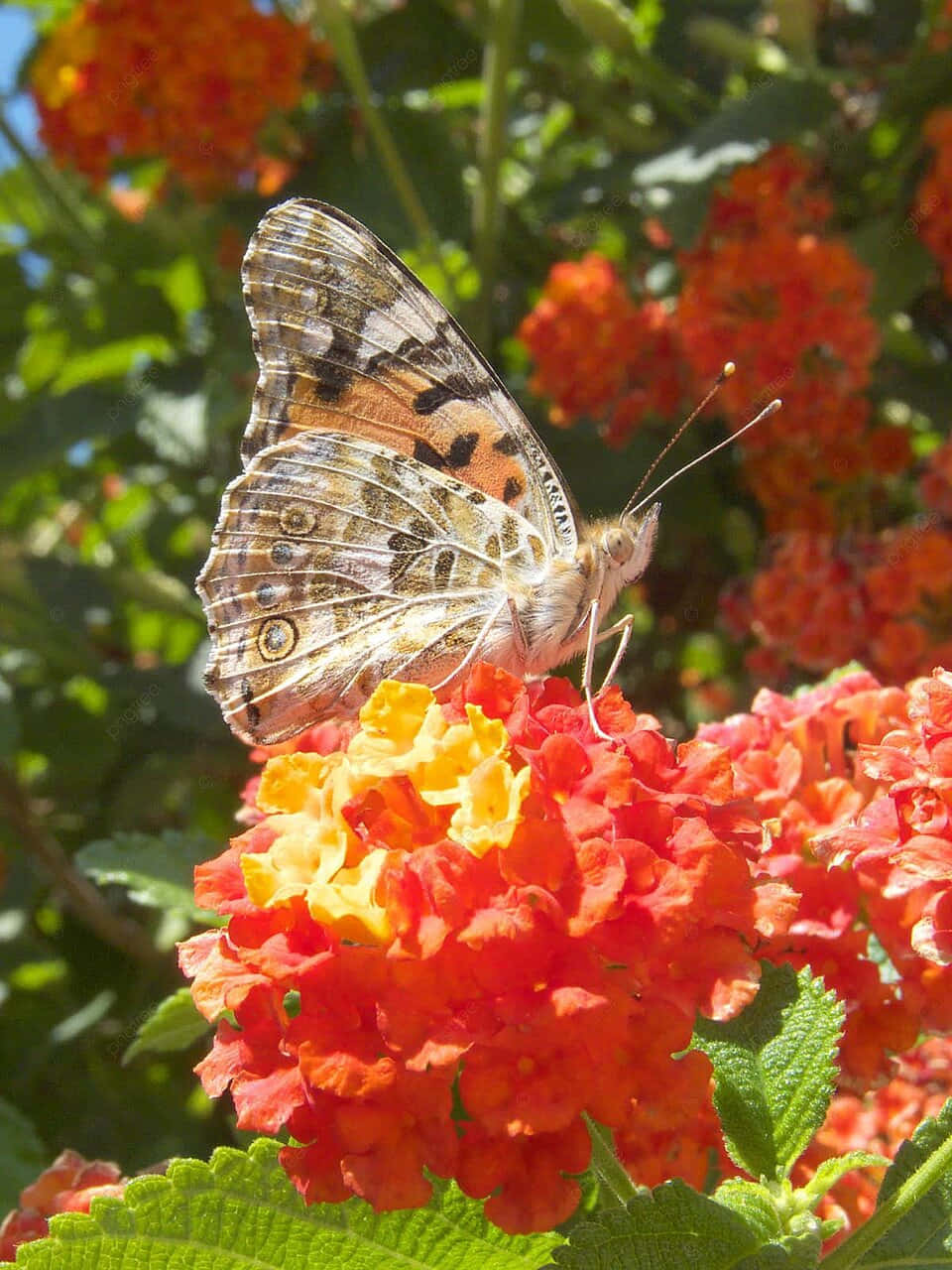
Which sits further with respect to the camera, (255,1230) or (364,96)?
(364,96)

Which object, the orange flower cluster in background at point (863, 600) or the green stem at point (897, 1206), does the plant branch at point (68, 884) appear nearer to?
the orange flower cluster in background at point (863, 600)

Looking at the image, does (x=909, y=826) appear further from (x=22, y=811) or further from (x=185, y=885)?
(x=22, y=811)

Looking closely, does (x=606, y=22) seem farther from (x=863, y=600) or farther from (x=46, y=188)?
(x=46, y=188)

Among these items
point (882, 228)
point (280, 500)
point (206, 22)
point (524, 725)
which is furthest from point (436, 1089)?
point (206, 22)

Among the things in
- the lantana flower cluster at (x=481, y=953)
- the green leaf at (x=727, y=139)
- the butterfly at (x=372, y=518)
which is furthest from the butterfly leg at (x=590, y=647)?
the green leaf at (x=727, y=139)

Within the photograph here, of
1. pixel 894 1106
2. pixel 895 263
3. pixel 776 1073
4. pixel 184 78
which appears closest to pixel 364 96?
pixel 184 78

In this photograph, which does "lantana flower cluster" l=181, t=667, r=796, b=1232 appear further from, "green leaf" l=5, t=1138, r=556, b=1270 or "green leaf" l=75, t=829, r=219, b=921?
"green leaf" l=75, t=829, r=219, b=921
